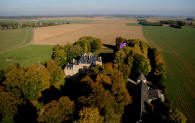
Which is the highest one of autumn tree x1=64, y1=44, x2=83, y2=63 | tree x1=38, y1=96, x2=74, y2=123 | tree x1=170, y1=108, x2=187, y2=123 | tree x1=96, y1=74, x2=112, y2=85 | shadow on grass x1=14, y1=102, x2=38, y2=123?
autumn tree x1=64, y1=44, x2=83, y2=63

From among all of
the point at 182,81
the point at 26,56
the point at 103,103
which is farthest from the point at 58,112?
the point at 26,56

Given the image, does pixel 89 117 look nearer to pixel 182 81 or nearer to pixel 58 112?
pixel 58 112

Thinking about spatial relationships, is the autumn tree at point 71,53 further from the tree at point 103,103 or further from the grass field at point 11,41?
the grass field at point 11,41

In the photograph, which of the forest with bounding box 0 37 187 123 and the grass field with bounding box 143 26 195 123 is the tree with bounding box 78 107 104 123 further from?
the grass field with bounding box 143 26 195 123

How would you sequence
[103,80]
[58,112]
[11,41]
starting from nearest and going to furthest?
[58,112] < [103,80] < [11,41]

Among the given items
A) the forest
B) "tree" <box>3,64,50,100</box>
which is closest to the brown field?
the forest

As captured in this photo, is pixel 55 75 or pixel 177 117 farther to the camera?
pixel 55 75

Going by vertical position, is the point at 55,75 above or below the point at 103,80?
below
